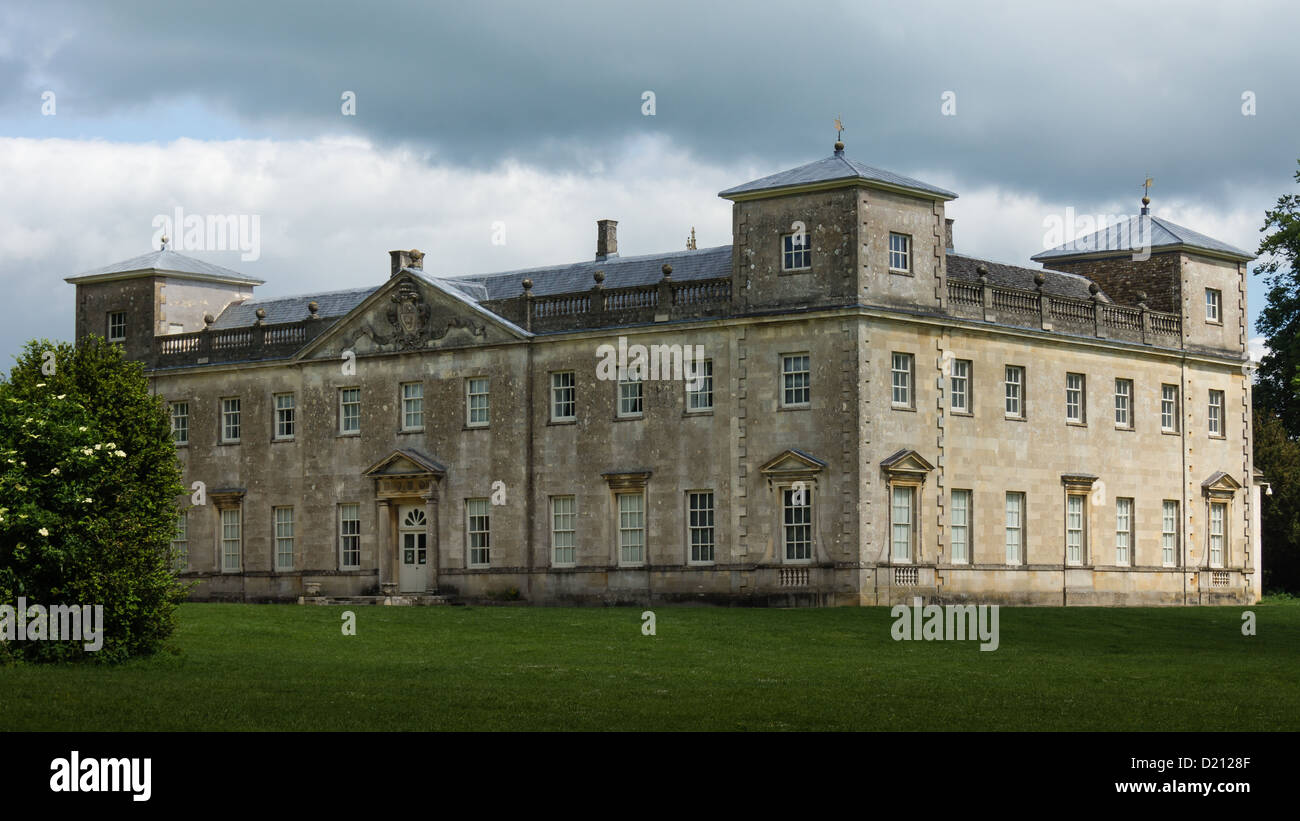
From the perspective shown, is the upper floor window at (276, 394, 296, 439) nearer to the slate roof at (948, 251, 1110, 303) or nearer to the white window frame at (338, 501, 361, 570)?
the white window frame at (338, 501, 361, 570)

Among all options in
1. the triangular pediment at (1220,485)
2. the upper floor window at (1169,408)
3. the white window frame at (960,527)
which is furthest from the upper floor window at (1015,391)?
the triangular pediment at (1220,485)

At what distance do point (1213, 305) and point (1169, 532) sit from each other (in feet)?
25.5

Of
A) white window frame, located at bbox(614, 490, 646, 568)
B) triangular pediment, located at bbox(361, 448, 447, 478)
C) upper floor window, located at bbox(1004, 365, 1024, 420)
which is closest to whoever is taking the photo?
white window frame, located at bbox(614, 490, 646, 568)

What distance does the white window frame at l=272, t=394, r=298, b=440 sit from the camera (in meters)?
62.2

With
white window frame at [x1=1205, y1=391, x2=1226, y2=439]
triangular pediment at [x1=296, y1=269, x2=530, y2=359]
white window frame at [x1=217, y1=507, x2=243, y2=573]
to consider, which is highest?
triangular pediment at [x1=296, y1=269, x2=530, y2=359]

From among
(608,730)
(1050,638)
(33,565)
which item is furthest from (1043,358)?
(608,730)

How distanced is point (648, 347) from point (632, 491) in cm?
402

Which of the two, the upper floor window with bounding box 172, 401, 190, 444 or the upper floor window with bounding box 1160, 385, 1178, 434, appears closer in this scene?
the upper floor window with bounding box 1160, 385, 1178, 434

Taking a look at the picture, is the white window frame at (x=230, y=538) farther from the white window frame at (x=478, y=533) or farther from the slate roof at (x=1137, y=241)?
the slate roof at (x=1137, y=241)

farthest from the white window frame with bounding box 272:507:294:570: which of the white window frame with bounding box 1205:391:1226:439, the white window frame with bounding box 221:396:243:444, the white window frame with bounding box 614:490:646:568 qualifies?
the white window frame with bounding box 1205:391:1226:439

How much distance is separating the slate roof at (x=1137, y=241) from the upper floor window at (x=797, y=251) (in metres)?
15.1

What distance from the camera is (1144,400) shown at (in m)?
59.1

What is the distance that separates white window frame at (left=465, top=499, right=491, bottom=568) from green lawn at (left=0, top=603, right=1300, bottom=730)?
8563mm
